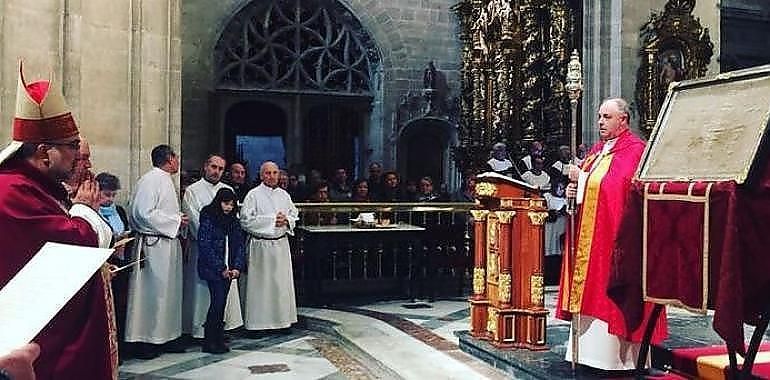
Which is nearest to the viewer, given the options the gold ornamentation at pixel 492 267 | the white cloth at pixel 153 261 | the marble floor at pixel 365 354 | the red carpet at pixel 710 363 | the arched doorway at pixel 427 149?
the red carpet at pixel 710 363

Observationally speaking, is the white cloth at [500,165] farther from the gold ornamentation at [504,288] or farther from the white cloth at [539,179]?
the gold ornamentation at [504,288]

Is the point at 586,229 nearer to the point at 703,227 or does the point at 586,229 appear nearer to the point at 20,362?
the point at 703,227

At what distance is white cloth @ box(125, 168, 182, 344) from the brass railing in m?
2.45

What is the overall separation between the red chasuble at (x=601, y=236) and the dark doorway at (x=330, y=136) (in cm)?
1060

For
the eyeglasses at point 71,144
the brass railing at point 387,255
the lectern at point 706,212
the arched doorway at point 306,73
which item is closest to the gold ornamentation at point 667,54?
the brass railing at point 387,255

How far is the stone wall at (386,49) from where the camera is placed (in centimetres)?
1448

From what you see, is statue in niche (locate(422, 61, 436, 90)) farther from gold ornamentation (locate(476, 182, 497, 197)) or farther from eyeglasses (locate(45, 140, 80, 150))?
eyeglasses (locate(45, 140, 80, 150))

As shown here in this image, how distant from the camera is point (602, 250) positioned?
5.14 meters

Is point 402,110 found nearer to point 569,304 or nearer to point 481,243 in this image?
point 481,243

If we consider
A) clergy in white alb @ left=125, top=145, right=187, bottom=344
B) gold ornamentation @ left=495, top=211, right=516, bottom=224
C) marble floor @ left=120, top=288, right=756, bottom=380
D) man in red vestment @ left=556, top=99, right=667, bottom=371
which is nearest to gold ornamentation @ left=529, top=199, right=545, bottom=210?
gold ornamentation @ left=495, top=211, right=516, bottom=224

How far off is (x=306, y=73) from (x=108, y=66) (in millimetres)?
8125

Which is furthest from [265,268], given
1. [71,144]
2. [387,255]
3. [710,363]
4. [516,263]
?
[71,144]

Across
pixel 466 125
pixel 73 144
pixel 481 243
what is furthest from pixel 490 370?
pixel 466 125

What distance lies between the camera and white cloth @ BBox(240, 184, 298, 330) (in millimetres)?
7797
